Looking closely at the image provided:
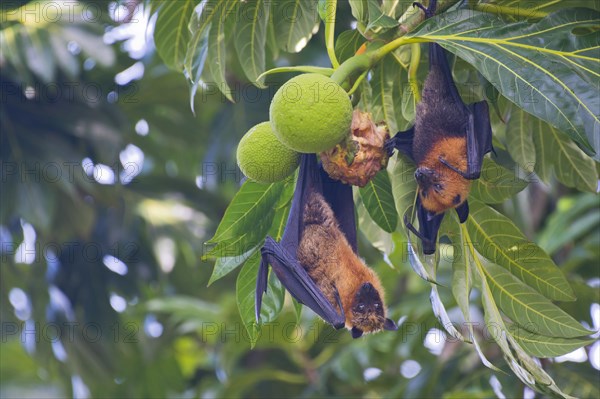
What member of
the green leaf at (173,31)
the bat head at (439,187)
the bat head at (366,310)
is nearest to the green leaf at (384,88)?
the bat head at (439,187)

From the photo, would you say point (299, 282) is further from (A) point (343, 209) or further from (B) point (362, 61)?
(B) point (362, 61)

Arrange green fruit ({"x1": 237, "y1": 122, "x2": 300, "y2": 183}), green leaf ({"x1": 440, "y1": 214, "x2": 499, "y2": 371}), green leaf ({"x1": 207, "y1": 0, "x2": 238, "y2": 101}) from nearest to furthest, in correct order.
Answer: green fruit ({"x1": 237, "y1": 122, "x2": 300, "y2": 183}) < green leaf ({"x1": 440, "y1": 214, "x2": 499, "y2": 371}) < green leaf ({"x1": 207, "y1": 0, "x2": 238, "y2": 101})

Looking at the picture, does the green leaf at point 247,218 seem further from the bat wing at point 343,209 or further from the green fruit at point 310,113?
the green fruit at point 310,113

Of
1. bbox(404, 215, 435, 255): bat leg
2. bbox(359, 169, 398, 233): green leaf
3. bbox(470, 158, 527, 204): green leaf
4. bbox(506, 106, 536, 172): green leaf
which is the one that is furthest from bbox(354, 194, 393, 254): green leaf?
bbox(404, 215, 435, 255): bat leg

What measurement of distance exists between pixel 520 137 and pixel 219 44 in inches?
37.7

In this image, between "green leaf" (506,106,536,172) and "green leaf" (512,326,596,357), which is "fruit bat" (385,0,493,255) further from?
"green leaf" (506,106,536,172)

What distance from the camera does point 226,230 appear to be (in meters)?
2.25

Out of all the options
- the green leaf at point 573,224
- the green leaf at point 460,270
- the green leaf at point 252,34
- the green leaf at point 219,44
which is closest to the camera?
the green leaf at point 460,270

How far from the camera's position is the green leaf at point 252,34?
2555mm

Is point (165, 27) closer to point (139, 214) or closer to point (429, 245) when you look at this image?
point (429, 245)

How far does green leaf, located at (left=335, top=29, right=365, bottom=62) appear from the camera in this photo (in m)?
2.39

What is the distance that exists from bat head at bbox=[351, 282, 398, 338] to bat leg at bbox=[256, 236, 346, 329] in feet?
0.18

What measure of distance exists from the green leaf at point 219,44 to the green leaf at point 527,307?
941 millimetres

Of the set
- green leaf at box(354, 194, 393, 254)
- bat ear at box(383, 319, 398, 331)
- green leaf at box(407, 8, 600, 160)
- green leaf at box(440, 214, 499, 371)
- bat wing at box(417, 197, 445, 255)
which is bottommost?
green leaf at box(354, 194, 393, 254)
